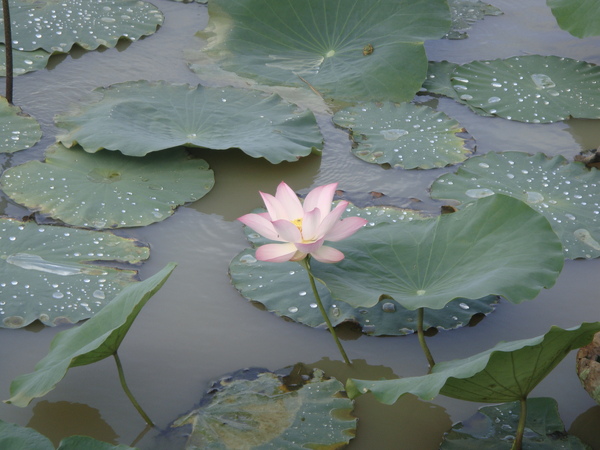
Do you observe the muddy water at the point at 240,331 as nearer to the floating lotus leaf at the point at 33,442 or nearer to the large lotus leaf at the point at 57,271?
the large lotus leaf at the point at 57,271

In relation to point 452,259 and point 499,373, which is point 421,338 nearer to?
point 452,259

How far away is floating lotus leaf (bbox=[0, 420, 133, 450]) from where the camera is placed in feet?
4.13

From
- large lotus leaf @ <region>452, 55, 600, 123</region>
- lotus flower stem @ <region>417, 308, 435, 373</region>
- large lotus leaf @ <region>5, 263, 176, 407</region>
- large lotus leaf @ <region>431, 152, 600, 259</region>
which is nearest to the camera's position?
large lotus leaf @ <region>5, 263, 176, 407</region>

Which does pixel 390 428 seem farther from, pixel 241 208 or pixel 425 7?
pixel 425 7

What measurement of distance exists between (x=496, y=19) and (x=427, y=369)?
2350 millimetres

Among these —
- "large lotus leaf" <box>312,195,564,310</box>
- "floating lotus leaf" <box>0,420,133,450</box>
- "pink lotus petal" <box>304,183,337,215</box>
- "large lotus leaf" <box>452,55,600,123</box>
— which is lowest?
"large lotus leaf" <box>452,55,600,123</box>

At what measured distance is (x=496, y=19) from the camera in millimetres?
3557

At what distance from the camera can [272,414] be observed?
5.08 ft

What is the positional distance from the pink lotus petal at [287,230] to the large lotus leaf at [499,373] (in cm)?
32

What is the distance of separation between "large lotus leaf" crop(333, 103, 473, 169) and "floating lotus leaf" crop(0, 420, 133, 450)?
1.48 m

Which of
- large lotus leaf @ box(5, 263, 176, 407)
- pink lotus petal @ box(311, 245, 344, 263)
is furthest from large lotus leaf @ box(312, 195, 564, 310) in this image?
large lotus leaf @ box(5, 263, 176, 407)

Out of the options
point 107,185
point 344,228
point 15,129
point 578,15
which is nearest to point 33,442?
point 344,228

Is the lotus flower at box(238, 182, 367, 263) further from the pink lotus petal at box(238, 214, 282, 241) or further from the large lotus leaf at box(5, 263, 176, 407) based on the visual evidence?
the large lotus leaf at box(5, 263, 176, 407)

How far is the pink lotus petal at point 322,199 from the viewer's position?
157cm
